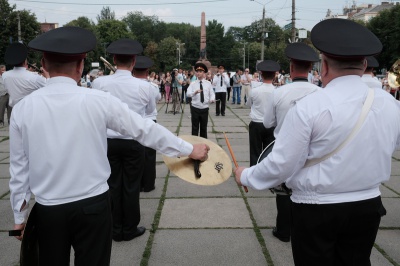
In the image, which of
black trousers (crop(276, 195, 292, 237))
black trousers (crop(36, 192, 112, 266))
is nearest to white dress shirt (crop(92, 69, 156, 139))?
black trousers (crop(276, 195, 292, 237))

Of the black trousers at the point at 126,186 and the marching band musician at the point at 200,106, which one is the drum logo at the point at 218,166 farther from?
the marching band musician at the point at 200,106

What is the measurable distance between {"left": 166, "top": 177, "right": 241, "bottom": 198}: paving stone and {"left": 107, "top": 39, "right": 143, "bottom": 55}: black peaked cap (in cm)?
245

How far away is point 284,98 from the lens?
458 cm

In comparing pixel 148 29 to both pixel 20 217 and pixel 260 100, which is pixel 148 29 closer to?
pixel 260 100

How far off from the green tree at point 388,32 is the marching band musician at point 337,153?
55.0m

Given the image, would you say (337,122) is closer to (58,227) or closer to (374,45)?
(374,45)

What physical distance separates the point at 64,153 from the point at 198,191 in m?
4.15

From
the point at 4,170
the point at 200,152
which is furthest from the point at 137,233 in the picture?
the point at 4,170

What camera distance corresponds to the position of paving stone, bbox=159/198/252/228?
16.7 ft

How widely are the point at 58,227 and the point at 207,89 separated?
7391 millimetres

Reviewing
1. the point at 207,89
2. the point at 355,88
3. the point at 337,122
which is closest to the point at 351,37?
the point at 355,88

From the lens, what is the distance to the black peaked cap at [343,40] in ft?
7.50

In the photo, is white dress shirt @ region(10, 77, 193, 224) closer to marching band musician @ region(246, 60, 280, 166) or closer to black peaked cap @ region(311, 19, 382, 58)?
black peaked cap @ region(311, 19, 382, 58)

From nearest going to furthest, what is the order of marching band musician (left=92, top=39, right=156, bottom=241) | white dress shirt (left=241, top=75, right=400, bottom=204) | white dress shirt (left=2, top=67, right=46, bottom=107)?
1. white dress shirt (left=241, top=75, right=400, bottom=204)
2. marching band musician (left=92, top=39, right=156, bottom=241)
3. white dress shirt (left=2, top=67, right=46, bottom=107)
